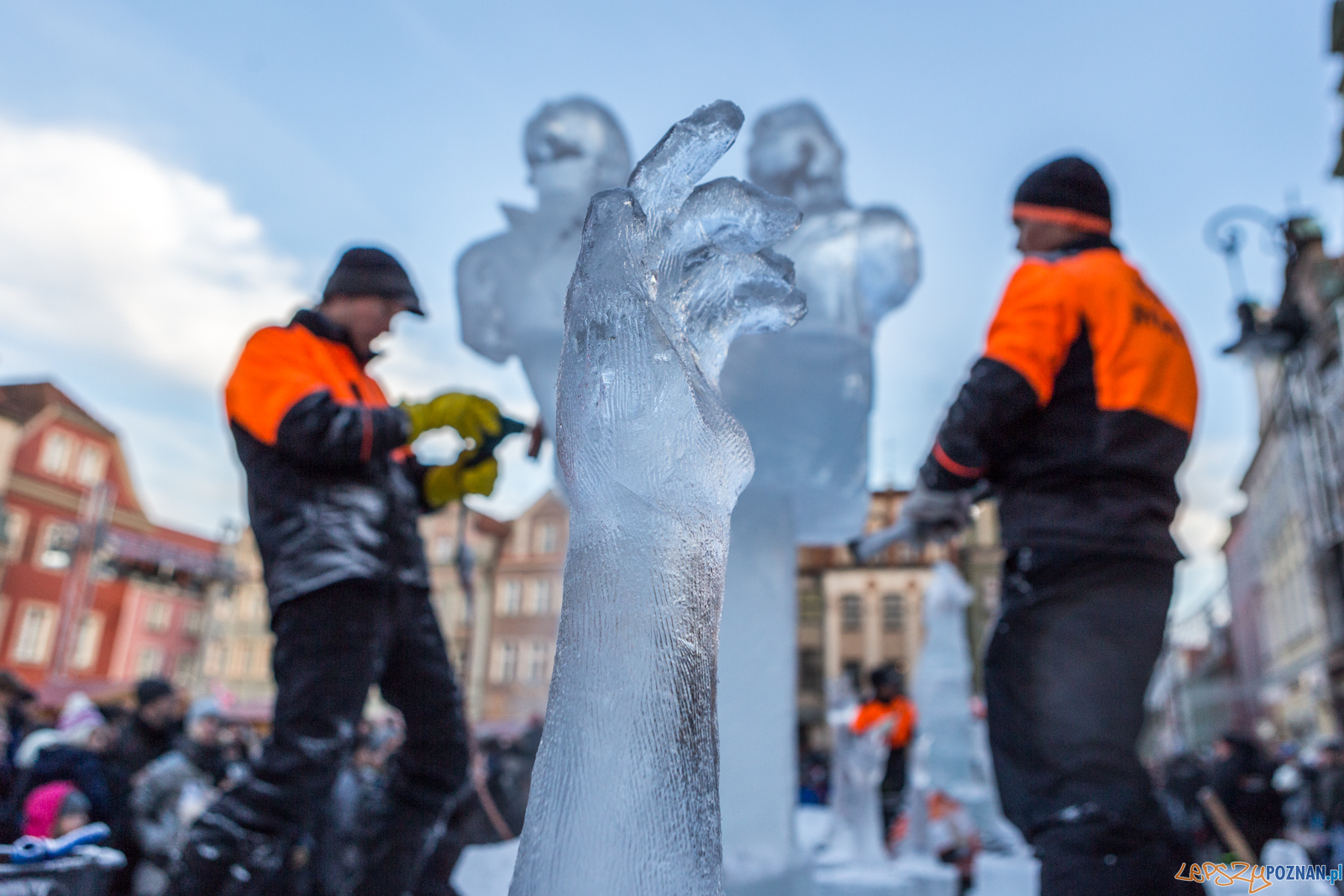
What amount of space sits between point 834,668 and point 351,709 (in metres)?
39.8

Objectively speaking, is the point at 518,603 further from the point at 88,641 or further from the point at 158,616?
the point at 88,641

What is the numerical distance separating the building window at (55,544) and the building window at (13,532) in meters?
0.54

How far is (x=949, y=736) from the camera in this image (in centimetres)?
721

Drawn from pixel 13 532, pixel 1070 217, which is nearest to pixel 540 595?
pixel 13 532

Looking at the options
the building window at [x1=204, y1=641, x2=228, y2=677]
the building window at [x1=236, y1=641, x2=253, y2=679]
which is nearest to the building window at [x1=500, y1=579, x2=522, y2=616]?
the building window at [x1=236, y1=641, x2=253, y2=679]

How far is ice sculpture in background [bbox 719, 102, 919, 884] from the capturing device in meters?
2.62

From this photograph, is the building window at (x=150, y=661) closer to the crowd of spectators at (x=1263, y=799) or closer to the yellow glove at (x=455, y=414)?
the crowd of spectators at (x=1263, y=799)

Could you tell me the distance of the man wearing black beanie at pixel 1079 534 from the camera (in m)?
1.53

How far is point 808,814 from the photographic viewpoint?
6.58 meters

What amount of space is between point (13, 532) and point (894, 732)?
27466 mm

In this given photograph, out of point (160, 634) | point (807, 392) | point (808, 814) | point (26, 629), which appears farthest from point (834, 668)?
point (807, 392)

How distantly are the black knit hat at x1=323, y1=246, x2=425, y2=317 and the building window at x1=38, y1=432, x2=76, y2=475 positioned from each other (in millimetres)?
31295

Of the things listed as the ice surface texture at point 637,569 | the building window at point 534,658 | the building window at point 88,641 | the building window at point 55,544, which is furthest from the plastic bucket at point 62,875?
the building window at point 88,641

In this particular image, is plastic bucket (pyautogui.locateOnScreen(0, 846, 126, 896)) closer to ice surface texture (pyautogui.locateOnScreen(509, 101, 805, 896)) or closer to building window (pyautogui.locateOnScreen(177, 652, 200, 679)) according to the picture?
ice surface texture (pyautogui.locateOnScreen(509, 101, 805, 896))
